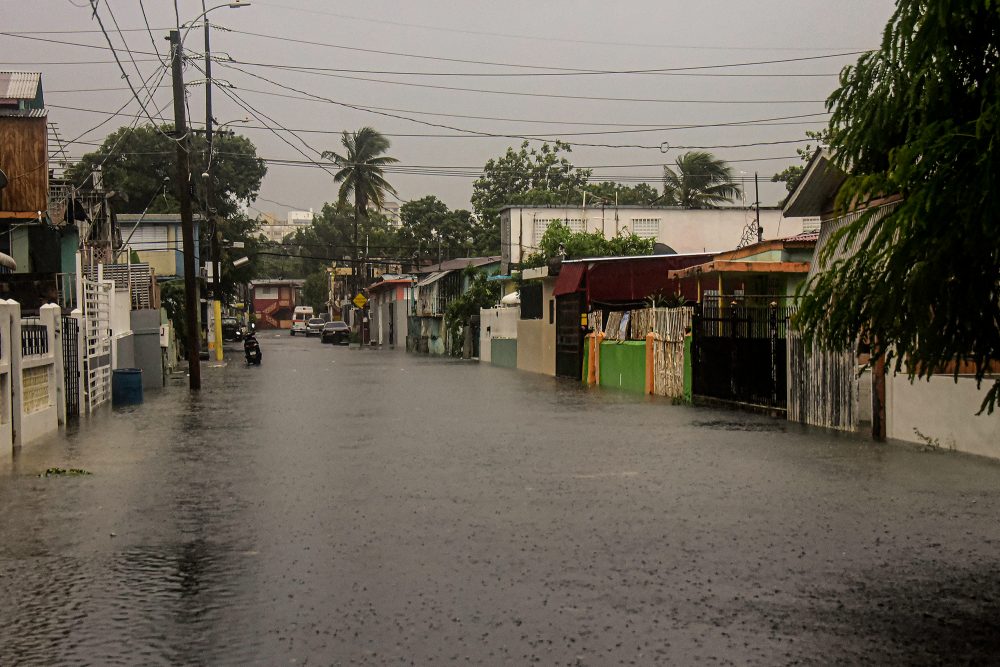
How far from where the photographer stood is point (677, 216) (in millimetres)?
58969

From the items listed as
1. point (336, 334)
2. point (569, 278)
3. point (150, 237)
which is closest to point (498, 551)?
point (569, 278)

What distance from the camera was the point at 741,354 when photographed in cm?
2325

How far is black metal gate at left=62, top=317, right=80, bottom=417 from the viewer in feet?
71.4

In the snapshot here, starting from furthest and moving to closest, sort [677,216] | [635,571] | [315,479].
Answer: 1. [677,216]
2. [315,479]
3. [635,571]

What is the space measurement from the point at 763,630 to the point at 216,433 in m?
13.5

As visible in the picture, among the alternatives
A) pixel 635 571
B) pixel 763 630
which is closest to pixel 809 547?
pixel 635 571

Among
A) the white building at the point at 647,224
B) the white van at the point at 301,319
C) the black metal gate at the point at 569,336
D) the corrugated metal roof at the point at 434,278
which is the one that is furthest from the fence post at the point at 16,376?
the white van at the point at 301,319

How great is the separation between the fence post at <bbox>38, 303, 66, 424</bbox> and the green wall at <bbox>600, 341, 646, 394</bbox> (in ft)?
45.0

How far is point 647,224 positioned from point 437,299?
53.7 feet

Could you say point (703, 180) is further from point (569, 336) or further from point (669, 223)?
point (569, 336)

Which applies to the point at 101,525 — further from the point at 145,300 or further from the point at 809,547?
the point at 145,300

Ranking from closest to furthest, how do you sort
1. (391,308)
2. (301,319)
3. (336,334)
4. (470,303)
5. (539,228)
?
(539,228) < (470,303) < (336,334) < (391,308) < (301,319)

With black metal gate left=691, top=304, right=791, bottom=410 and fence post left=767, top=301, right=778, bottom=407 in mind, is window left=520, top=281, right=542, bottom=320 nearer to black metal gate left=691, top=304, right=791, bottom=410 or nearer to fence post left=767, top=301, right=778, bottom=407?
black metal gate left=691, top=304, right=791, bottom=410

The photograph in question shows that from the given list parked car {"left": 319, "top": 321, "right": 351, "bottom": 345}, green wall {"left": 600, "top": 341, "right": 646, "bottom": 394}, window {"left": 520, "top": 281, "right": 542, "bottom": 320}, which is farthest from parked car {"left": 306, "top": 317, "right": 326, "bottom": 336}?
green wall {"left": 600, "top": 341, "right": 646, "bottom": 394}
